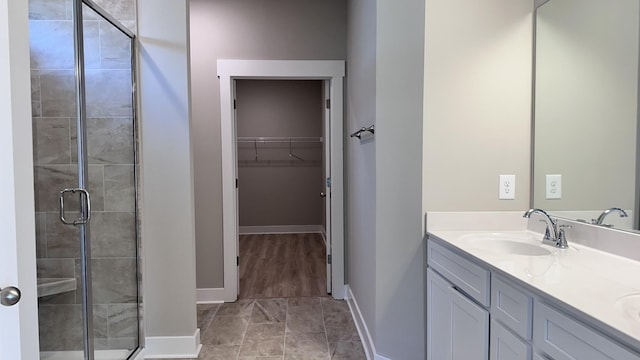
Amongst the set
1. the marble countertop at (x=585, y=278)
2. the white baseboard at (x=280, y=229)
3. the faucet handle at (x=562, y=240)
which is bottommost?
the white baseboard at (x=280, y=229)

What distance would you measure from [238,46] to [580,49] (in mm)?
2490

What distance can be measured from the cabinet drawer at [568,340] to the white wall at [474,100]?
→ 871 millimetres

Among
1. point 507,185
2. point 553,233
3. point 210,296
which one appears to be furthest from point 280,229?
point 553,233

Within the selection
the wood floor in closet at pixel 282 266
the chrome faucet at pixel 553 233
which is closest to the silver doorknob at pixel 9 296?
the chrome faucet at pixel 553 233

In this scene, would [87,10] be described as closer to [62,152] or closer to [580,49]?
[62,152]

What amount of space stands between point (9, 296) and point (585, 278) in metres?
1.76

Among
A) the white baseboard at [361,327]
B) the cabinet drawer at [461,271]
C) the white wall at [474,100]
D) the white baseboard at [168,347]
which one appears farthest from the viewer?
the white baseboard at [168,347]

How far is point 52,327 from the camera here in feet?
6.17

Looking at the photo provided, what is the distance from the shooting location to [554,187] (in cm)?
170

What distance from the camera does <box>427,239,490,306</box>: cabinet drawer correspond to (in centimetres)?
130

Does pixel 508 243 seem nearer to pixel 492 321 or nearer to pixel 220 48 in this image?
pixel 492 321

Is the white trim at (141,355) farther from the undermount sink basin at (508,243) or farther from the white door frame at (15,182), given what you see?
the undermount sink basin at (508,243)

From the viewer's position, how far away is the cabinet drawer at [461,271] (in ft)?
4.25

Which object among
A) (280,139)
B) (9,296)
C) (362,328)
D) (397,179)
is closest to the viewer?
(9,296)
